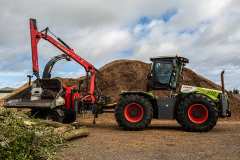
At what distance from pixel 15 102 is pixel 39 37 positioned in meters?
3.33

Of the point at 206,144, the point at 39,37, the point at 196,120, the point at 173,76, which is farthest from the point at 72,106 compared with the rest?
the point at 206,144

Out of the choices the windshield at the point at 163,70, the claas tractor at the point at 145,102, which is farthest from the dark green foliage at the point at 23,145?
the windshield at the point at 163,70

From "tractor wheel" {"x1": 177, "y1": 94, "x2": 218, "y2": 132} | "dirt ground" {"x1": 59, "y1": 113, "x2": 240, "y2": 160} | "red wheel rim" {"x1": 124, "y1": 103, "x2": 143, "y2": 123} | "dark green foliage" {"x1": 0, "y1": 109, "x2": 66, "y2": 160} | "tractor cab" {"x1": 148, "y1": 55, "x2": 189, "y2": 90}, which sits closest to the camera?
"dark green foliage" {"x1": 0, "y1": 109, "x2": 66, "y2": 160}

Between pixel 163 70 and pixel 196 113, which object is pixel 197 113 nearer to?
pixel 196 113

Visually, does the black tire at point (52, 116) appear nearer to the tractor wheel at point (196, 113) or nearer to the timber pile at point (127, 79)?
the tractor wheel at point (196, 113)

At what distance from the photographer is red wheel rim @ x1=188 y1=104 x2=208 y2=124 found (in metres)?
7.51

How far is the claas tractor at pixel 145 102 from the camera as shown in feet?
24.7

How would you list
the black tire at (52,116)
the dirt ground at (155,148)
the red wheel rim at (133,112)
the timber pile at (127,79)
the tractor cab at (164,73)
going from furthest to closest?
the timber pile at (127,79), the black tire at (52,116), the tractor cab at (164,73), the red wheel rim at (133,112), the dirt ground at (155,148)

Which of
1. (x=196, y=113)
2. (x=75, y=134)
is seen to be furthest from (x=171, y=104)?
(x=75, y=134)

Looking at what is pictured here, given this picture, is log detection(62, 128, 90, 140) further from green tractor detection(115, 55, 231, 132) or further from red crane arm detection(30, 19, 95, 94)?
red crane arm detection(30, 19, 95, 94)

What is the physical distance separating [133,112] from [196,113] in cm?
230

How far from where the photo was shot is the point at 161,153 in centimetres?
473

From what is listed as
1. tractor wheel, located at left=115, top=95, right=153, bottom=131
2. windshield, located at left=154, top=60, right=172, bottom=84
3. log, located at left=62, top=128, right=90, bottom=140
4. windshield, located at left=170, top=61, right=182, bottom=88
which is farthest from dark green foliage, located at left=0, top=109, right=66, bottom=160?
windshield, located at left=170, top=61, right=182, bottom=88

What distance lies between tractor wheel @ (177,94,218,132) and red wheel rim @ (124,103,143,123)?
56.7 inches
